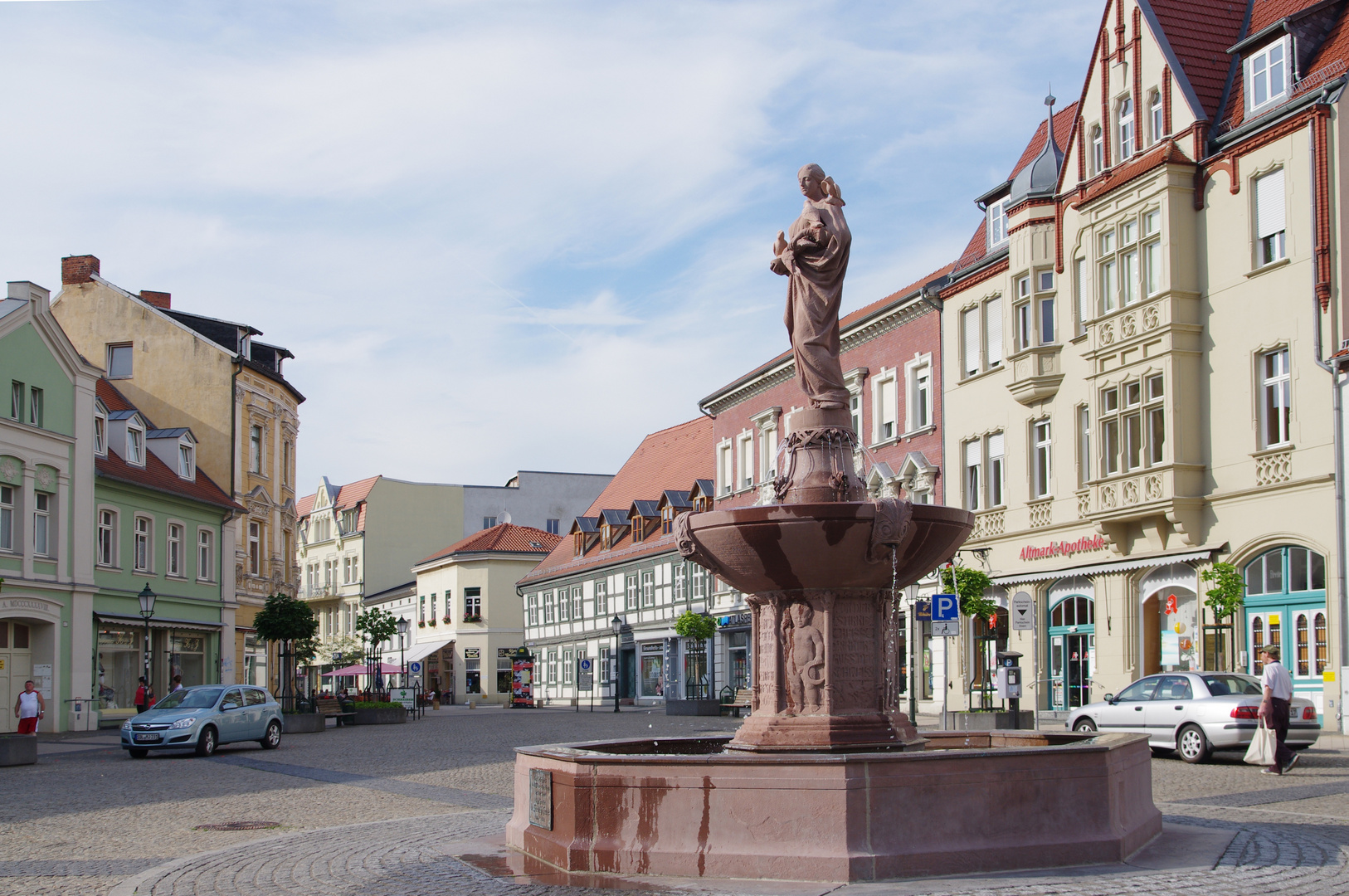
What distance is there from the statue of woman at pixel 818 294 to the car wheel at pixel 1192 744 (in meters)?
11.1

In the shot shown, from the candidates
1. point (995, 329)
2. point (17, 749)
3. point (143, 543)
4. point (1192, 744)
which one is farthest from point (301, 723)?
point (1192, 744)

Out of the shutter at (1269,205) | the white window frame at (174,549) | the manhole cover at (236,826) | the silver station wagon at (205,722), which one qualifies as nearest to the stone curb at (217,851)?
the manhole cover at (236,826)

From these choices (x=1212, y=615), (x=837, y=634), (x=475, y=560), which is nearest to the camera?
(x=837, y=634)

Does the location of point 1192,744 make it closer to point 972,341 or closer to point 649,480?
point 972,341

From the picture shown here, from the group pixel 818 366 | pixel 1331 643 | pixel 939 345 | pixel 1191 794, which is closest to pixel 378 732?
pixel 939 345

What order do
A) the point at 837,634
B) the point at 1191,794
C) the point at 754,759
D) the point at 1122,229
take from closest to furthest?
the point at 754,759
the point at 837,634
the point at 1191,794
the point at 1122,229

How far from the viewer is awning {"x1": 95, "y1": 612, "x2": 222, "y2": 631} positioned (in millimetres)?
38312

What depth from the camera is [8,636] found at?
114ft

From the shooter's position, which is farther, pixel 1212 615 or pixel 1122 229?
pixel 1122 229

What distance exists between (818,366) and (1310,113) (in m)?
18.4

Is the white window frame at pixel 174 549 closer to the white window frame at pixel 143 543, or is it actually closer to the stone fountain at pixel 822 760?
the white window frame at pixel 143 543

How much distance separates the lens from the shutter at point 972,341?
37.1m

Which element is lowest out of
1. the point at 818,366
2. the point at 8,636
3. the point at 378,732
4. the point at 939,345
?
the point at 378,732

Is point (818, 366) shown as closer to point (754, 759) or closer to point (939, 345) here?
point (754, 759)
